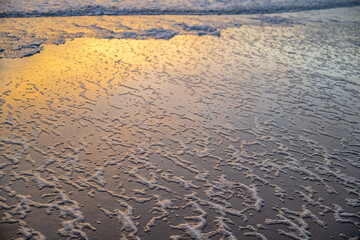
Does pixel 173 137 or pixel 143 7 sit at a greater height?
pixel 143 7

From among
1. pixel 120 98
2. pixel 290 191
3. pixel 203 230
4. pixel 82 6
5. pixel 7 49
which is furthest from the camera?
pixel 82 6

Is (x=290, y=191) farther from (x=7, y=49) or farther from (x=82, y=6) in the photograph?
(x=82, y=6)

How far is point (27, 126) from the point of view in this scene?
174cm

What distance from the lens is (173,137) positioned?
5.81 ft

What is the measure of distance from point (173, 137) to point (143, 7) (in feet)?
13.9

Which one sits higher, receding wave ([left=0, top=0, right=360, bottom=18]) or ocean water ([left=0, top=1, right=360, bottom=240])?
receding wave ([left=0, top=0, right=360, bottom=18])

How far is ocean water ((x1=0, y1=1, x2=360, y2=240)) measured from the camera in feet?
4.01

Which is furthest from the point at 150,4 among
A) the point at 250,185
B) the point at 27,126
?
the point at 250,185

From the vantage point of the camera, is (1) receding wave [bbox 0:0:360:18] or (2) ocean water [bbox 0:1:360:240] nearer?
(2) ocean water [bbox 0:1:360:240]

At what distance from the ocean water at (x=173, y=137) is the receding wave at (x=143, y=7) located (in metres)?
0.93

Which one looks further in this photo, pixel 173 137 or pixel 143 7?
pixel 143 7

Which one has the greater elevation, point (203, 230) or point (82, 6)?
point (82, 6)

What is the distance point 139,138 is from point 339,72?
2338 mm

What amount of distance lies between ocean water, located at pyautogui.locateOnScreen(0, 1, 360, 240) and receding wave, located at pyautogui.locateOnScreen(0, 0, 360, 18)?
0.93 m
